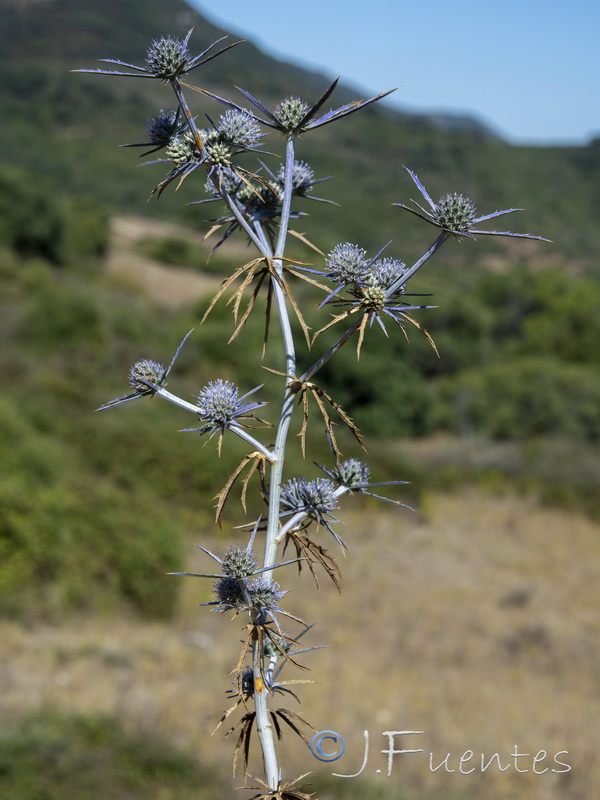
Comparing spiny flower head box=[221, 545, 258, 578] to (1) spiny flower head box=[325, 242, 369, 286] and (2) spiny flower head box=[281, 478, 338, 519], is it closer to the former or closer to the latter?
(2) spiny flower head box=[281, 478, 338, 519]

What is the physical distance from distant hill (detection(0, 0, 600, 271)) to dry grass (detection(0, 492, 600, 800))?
56.2 metres

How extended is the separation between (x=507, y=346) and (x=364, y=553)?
31030 millimetres

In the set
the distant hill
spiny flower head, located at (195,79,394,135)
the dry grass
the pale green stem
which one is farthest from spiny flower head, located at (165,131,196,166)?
the distant hill

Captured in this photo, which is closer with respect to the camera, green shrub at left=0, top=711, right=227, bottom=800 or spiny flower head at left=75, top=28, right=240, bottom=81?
spiny flower head at left=75, top=28, right=240, bottom=81

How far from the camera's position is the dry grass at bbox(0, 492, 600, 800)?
11.1 metres

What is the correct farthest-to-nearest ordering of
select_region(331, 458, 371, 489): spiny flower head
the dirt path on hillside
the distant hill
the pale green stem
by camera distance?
1. the distant hill
2. the dirt path on hillside
3. select_region(331, 458, 371, 489): spiny flower head
4. the pale green stem

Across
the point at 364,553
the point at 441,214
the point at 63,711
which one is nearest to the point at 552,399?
the point at 364,553

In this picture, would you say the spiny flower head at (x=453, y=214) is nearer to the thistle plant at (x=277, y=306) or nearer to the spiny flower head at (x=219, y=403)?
the thistle plant at (x=277, y=306)

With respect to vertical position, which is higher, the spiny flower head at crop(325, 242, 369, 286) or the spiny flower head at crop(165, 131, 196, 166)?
the spiny flower head at crop(165, 131, 196, 166)

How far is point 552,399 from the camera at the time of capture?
38281 millimetres

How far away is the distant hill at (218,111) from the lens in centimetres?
9775

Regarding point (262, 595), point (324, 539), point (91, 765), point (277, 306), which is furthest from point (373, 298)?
point (324, 539)

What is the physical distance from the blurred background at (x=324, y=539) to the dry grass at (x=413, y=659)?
78 millimetres

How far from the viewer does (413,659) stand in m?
16.9
